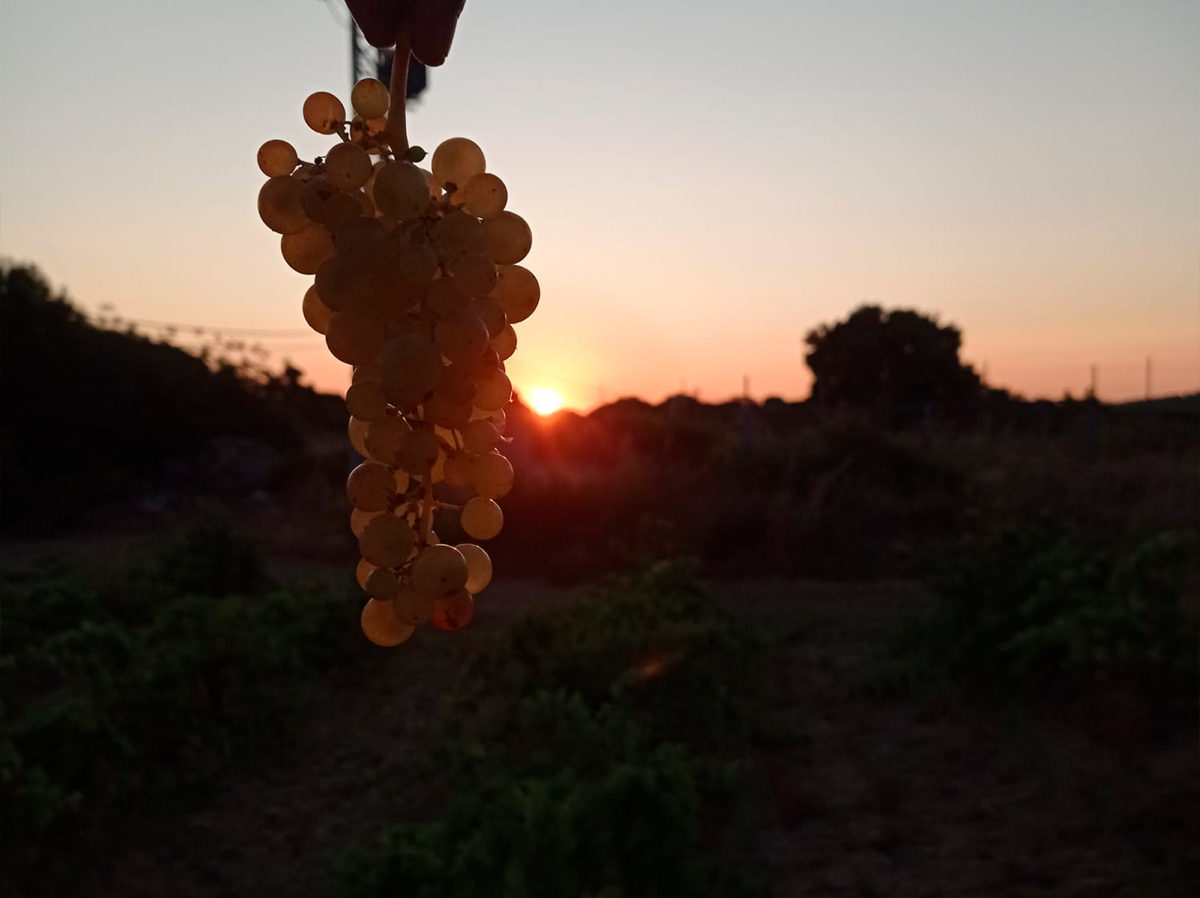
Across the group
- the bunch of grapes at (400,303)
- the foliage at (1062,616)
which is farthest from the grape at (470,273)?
the foliage at (1062,616)

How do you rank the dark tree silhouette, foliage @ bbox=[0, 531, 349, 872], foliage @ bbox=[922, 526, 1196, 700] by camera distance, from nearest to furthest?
1. foliage @ bbox=[0, 531, 349, 872]
2. foliage @ bbox=[922, 526, 1196, 700]
3. the dark tree silhouette

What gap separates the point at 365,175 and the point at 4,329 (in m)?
16.7

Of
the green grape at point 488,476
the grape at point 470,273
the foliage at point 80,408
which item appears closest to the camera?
→ the grape at point 470,273

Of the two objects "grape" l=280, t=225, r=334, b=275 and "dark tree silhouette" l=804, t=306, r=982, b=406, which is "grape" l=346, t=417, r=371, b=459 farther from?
"dark tree silhouette" l=804, t=306, r=982, b=406

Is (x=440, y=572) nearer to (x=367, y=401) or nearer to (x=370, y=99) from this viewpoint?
(x=367, y=401)

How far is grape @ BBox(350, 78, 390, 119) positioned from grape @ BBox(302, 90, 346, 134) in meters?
0.02

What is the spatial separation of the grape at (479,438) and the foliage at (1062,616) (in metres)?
4.34

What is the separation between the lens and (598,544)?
995cm

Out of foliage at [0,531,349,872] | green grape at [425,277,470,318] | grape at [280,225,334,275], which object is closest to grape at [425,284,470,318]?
green grape at [425,277,470,318]

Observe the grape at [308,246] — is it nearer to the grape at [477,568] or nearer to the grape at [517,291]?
the grape at [517,291]

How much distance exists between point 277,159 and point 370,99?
0.37 feet

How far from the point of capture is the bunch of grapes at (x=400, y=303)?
2.27ft

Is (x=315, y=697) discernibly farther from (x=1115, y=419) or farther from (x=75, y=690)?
(x=1115, y=419)

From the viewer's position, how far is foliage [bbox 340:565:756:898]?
9.51 ft
